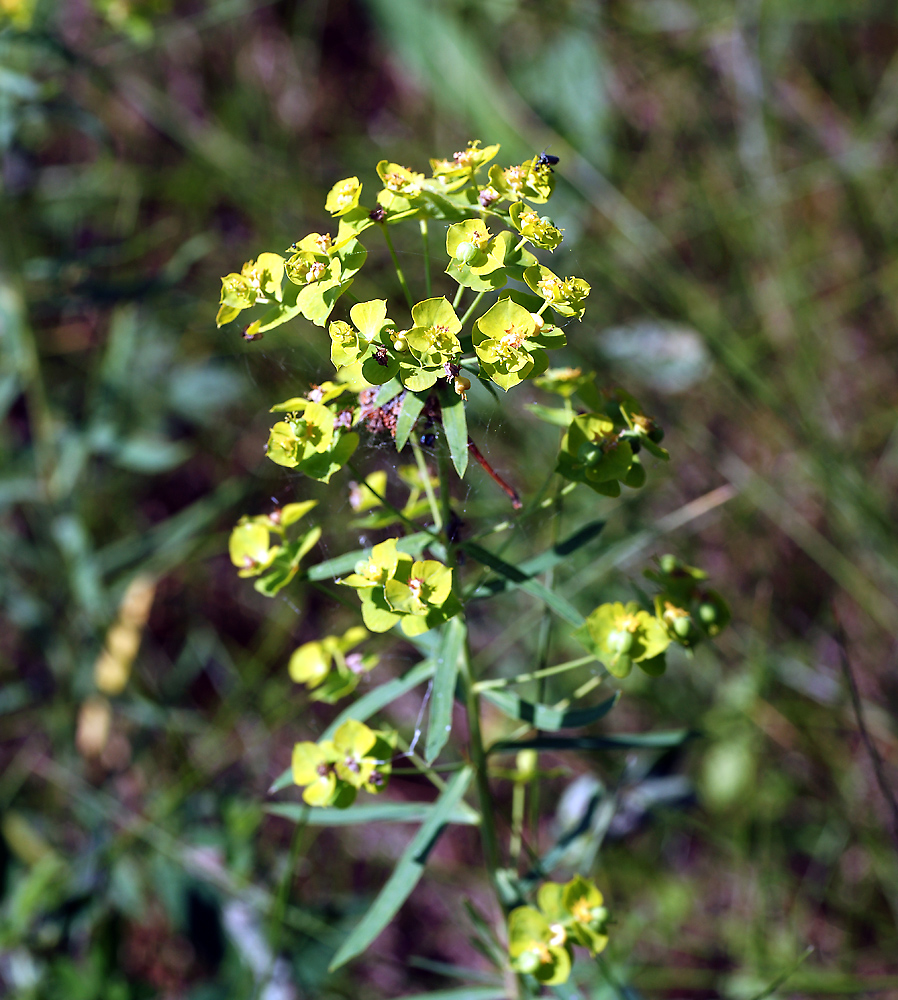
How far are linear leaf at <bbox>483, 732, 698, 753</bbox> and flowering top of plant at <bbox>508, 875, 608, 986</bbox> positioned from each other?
0.25m

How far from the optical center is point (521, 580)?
1605mm

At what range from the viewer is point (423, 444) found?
156cm

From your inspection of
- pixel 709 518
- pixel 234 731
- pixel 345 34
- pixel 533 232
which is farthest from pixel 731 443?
pixel 345 34

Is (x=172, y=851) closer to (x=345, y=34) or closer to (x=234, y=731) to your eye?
(x=234, y=731)

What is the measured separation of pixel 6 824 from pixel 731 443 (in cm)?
313

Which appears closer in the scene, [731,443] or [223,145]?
[731,443]

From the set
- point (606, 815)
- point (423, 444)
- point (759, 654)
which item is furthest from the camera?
point (759, 654)

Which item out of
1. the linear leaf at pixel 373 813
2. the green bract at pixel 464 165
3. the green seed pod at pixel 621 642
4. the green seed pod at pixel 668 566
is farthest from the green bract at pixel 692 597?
the green bract at pixel 464 165

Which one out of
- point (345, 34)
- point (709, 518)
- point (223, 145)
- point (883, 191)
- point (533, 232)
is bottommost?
point (709, 518)

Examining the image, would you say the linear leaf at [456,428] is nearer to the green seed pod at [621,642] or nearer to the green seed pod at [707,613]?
the green seed pod at [621,642]

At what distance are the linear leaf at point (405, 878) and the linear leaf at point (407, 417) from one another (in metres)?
0.72

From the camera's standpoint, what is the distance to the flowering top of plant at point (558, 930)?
167 centimetres

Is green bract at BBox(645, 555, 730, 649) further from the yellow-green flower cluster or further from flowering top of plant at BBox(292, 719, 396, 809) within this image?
flowering top of plant at BBox(292, 719, 396, 809)

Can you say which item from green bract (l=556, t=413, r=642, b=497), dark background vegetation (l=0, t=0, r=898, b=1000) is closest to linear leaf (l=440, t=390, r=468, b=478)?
green bract (l=556, t=413, r=642, b=497)
